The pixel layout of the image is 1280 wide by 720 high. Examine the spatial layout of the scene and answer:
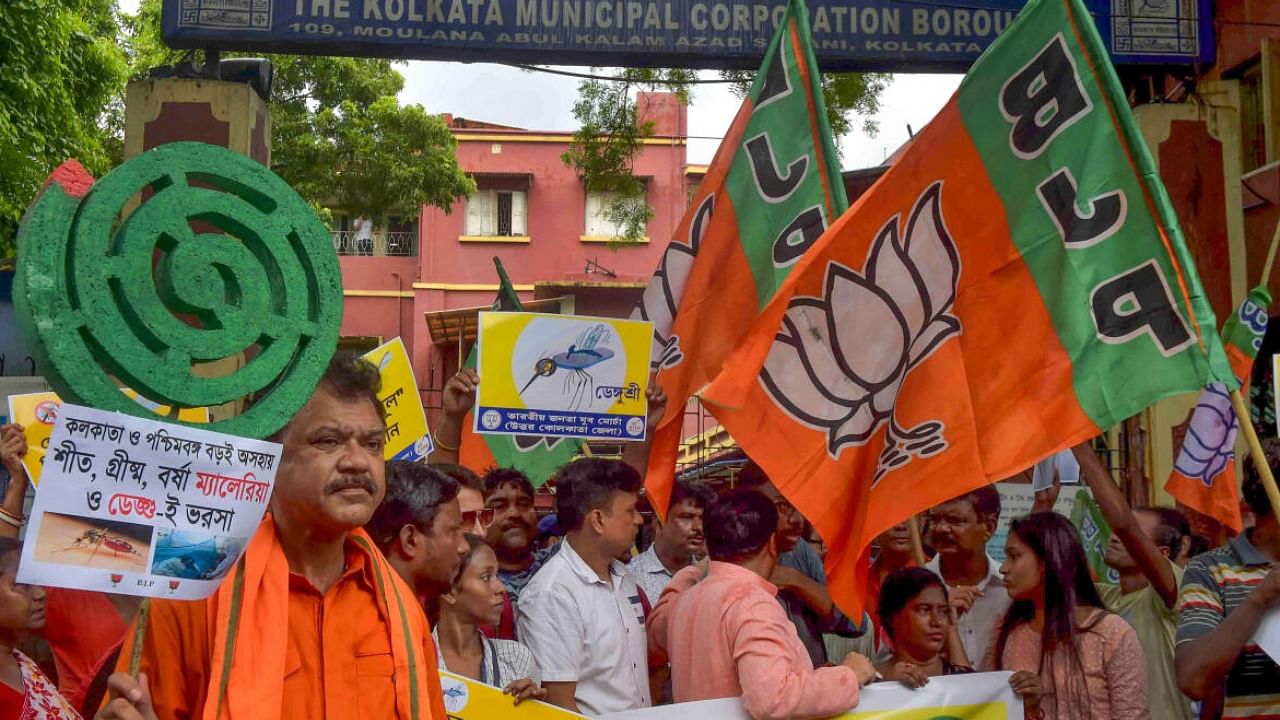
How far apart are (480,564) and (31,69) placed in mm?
11609

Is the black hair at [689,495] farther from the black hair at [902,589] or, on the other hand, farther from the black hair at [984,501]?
the black hair at [902,589]

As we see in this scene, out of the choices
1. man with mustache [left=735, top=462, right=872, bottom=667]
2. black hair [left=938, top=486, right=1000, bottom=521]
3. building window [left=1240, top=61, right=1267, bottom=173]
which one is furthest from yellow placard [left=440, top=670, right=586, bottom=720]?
building window [left=1240, top=61, right=1267, bottom=173]

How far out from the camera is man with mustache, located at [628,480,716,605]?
5965 millimetres

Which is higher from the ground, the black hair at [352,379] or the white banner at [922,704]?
the black hair at [352,379]

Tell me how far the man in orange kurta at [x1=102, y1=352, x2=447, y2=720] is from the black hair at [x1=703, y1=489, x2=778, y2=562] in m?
1.29

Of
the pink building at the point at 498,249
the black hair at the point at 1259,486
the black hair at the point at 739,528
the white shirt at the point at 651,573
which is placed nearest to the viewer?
the black hair at the point at 1259,486

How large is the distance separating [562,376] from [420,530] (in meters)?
1.65

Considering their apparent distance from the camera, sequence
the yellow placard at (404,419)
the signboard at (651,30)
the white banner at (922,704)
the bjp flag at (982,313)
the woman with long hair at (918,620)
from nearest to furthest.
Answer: the bjp flag at (982,313) < the white banner at (922,704) < the woman with long hair at (918,620) < the yellow placard at (404,419) < the signboard at (651,30)

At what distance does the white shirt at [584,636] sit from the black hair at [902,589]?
0.88 m

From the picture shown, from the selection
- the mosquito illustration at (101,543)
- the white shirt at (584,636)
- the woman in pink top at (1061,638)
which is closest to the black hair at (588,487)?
the white shirt at (584,636)

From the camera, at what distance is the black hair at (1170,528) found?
6.04 m

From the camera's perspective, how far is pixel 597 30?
8.75 metres

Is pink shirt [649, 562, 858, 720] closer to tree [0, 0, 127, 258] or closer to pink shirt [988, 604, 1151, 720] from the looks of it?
pink shirt [988, 604, 1151, 720]

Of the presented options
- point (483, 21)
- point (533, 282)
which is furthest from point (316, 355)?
point (533, 282)
